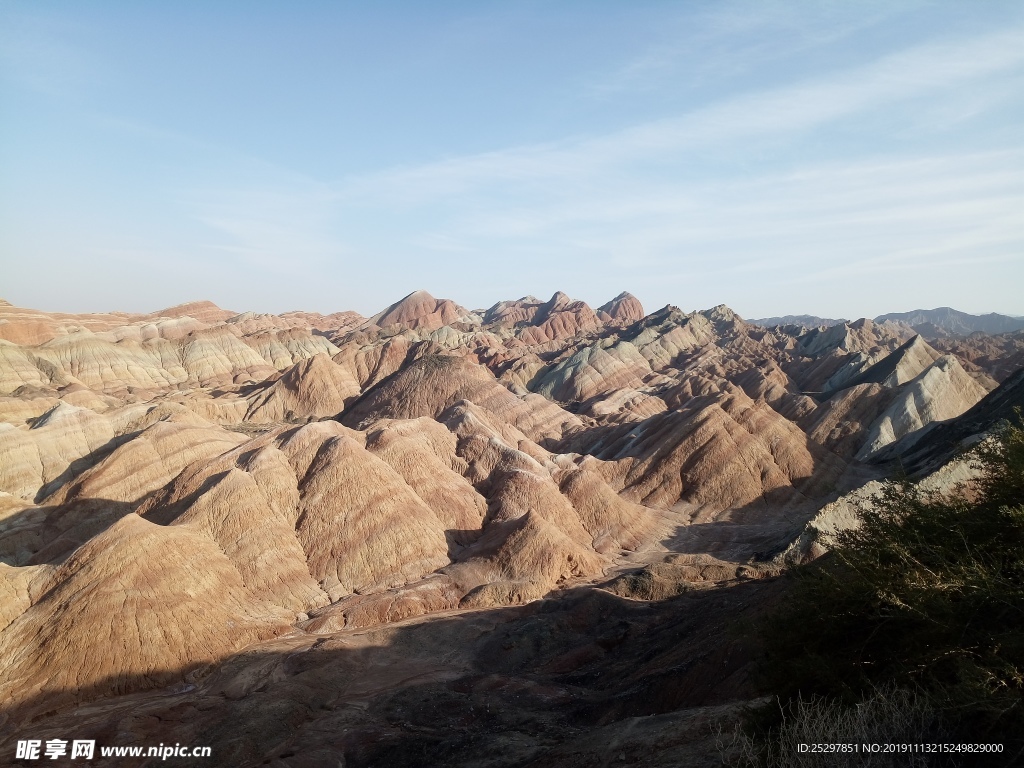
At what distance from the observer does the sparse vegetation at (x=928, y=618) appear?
9016 mm

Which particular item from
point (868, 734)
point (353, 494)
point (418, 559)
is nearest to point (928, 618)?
point (868, 734)

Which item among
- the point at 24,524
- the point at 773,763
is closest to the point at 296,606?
the point at 24,524

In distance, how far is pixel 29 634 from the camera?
2750 cm

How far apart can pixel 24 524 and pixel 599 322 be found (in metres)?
164

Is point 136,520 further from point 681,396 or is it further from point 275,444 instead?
point 681,396

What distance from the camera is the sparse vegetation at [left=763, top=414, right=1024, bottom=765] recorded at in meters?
9.02

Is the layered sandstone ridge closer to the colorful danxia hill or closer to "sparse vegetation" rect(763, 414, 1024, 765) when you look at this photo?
the colorful danxia hill

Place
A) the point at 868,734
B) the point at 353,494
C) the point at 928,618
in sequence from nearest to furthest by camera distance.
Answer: the point at 868,734 → the point at 928,618 → the point at 353,494

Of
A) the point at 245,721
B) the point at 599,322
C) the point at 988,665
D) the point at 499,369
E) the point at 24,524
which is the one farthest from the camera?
the point at 599,322

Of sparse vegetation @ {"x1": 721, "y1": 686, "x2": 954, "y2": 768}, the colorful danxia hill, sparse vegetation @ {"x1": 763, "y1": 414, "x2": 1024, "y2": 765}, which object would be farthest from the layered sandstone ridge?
sparse vegetation @ {"x1": 721, "y1": 686, "x2": 954, "y2": 768}

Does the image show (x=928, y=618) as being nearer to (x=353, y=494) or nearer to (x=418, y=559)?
(x=418, y=559)

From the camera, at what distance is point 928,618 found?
33.2 feet

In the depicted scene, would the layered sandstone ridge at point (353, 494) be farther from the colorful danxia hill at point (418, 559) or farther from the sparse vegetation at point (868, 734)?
the sparse vegetation at point (868, 734)

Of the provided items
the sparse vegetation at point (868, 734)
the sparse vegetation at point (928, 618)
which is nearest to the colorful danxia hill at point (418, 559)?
the sparse vegetation at point (928, 618)
